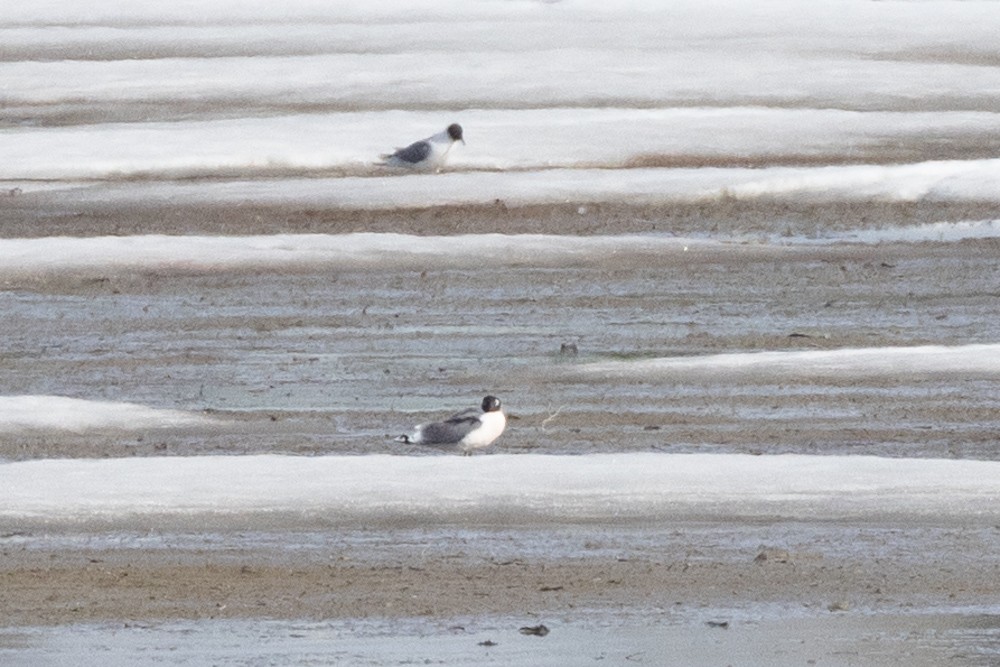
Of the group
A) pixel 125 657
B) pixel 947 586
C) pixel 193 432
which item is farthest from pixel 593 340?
pixel 125 657

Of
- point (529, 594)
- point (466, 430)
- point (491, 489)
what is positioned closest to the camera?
point (529, 594)

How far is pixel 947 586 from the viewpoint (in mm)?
6602

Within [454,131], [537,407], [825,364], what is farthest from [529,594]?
[454,131]

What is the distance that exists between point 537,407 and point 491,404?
1.79ft

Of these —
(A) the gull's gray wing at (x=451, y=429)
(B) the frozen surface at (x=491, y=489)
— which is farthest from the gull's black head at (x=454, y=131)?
(B) the frozen surface at (x=491, y=489)

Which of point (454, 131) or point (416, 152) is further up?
point (454, 131)

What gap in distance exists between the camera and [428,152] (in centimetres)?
1405

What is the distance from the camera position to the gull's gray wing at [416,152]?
1405 centimetres

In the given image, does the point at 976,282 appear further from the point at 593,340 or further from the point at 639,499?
the point at 639,499

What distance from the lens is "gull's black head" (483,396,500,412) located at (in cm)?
851

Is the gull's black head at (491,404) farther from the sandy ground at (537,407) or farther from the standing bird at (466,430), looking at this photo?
the sandy ground at (537,407)

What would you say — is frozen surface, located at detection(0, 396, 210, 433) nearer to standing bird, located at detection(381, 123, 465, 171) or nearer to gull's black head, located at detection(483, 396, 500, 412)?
gull's black head, located at detection(483, 396, 500, 412)

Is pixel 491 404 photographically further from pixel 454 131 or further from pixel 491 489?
pixel 454 131

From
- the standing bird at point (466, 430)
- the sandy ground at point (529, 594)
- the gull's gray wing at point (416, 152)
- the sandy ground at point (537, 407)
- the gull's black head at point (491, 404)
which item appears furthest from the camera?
the gull's gray wing at point (416, 152)
